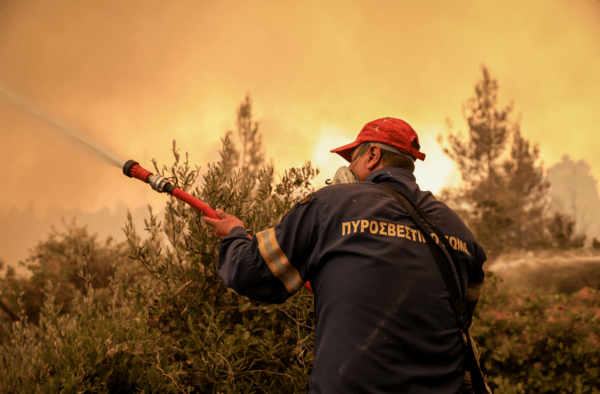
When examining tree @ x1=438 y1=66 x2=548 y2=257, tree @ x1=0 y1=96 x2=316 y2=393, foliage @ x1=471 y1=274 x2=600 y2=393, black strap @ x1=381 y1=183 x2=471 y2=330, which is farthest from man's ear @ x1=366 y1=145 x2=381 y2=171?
tree @ x1=438 y1=66 x2=548 y2=257

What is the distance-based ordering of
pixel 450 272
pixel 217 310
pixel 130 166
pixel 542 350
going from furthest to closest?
pixel 542 350
pixel 217 310
pixel 130 166
pixel 450 272

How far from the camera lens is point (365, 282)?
6.01 ft

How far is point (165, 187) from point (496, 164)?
24659 mm

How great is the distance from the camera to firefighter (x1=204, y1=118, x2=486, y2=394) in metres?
1.77

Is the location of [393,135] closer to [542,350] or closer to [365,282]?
[365,282]

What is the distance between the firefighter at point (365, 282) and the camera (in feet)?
5.82

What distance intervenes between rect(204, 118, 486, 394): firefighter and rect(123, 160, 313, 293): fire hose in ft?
1.90

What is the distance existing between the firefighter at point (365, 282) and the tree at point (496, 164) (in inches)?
865

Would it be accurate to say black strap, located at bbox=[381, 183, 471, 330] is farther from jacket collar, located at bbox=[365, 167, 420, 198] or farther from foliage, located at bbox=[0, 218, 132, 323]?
foliage, located at bbox=[0, 218, 132, 323]

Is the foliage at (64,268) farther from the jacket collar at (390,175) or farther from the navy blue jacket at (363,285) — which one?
the jacket collar at (390,175)

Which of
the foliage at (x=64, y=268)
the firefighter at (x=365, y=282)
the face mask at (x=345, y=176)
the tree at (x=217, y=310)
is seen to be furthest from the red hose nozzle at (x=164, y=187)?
the foliage at (x=64, y=268)

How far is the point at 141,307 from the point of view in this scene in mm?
3234

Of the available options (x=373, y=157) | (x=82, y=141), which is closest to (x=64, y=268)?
(x=82, y=141)

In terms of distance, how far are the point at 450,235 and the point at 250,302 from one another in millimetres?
1686
